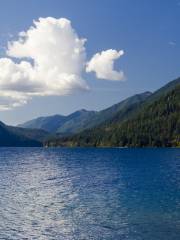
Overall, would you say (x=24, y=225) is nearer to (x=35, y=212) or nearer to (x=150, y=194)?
(x=35, y=212)

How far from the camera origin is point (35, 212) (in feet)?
186

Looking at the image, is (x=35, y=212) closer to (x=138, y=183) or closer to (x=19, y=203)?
(x=19, y=203)

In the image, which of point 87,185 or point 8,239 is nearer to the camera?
→ point 8,239

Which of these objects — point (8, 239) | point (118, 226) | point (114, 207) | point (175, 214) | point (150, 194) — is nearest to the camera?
point (8, 239)

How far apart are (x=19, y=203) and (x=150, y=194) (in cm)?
2458

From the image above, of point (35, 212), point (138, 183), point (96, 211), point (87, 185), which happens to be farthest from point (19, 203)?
point (138, 183)

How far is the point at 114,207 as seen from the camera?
199 ft

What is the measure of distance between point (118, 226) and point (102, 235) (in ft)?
14.8

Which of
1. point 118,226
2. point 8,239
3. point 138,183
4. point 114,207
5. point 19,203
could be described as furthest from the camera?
point 138,183

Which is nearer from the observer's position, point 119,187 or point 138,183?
point 119,187

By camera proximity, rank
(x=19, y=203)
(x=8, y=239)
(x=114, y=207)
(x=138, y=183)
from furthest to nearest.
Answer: (x=138, y=183) → (x=19, y=203) → (x=114, y=207) → (x=8, y=239)

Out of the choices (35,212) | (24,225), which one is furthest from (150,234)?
(35,212)

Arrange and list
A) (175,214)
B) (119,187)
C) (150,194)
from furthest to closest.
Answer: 1. (119,187)
2. (150,194)
3. (175,214)

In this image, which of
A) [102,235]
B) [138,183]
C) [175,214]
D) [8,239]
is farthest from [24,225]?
[138,183]
